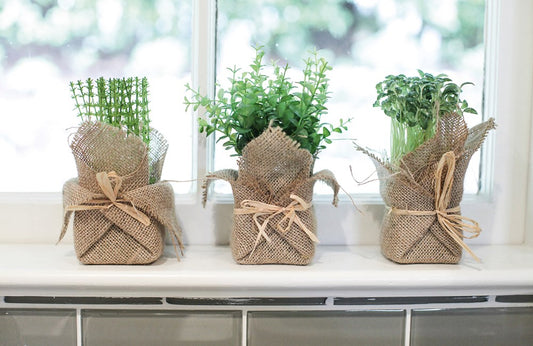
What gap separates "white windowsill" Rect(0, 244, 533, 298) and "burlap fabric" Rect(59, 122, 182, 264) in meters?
0.03

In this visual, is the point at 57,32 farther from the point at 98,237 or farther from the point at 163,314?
the point at 163,314

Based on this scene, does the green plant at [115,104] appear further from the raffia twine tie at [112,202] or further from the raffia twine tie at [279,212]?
the raffia twine tie at [279,212]

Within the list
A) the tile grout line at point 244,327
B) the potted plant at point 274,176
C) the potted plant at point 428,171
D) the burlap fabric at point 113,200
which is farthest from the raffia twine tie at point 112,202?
the potted plant at point 428,171

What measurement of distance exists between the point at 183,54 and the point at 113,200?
0.36 metres

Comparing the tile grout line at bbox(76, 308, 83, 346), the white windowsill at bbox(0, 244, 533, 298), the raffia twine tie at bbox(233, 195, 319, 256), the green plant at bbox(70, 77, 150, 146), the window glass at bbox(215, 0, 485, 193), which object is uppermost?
the window glass at bbox(215, 0, 485, 193)

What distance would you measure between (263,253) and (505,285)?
40cm

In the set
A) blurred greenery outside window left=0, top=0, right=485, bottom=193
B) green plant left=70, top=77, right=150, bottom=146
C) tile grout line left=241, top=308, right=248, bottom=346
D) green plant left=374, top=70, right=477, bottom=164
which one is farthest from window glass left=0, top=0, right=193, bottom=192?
green plant left=374, top=70, right=477, bottom=164

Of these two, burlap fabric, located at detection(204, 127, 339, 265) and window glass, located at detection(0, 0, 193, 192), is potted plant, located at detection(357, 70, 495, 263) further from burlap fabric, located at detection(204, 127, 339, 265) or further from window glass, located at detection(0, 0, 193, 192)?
window glass, located at detection(0, 0, 193, 192)

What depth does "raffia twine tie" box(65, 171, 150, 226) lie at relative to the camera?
0.81 meters

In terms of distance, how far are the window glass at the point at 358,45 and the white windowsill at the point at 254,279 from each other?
24 cm

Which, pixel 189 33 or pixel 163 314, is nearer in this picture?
pixel 163 314

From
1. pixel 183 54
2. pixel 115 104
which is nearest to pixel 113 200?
pixel 115 104

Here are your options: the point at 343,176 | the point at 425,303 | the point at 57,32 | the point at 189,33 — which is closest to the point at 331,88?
the point at 343,176

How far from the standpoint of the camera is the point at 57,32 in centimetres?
103
